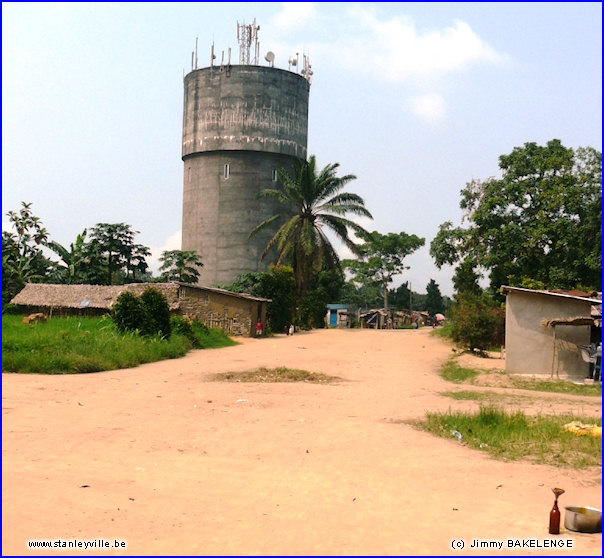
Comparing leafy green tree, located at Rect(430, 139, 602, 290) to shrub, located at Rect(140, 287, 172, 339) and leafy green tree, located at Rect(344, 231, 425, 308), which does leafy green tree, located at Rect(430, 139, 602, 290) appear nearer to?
shrub, located at Rect(140, 287, 172, 339)

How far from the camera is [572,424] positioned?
11.2 metres

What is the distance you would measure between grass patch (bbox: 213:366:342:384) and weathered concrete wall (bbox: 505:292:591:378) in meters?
5.73

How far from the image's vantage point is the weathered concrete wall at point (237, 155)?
2090 inches

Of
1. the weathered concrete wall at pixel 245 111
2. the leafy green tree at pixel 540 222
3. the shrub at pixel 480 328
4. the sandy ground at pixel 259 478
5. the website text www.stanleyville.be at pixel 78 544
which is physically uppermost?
the weathered concrete wall at pixel 245 111

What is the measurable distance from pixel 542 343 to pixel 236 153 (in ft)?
120

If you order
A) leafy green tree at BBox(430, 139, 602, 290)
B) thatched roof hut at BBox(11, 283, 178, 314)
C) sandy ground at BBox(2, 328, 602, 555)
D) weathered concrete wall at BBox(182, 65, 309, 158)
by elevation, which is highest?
weathered concrete wall at BBox(182, 65, 309, 158)

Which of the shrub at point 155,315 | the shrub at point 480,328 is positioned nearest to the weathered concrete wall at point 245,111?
the shrub at point 155,315

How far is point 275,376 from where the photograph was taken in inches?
733

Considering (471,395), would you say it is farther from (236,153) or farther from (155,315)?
(236,153)

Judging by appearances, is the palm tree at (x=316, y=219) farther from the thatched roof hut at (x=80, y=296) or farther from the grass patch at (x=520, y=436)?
the grass patch at (x=520, y=436)

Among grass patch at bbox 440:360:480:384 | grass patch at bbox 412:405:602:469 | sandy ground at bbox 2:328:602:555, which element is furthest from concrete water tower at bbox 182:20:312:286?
grass patch at bbox 412:405:602:469

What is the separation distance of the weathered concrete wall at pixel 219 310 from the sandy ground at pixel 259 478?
18.8m

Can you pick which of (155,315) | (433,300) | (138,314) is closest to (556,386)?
(155,315)

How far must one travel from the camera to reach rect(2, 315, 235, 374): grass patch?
17.6 m
